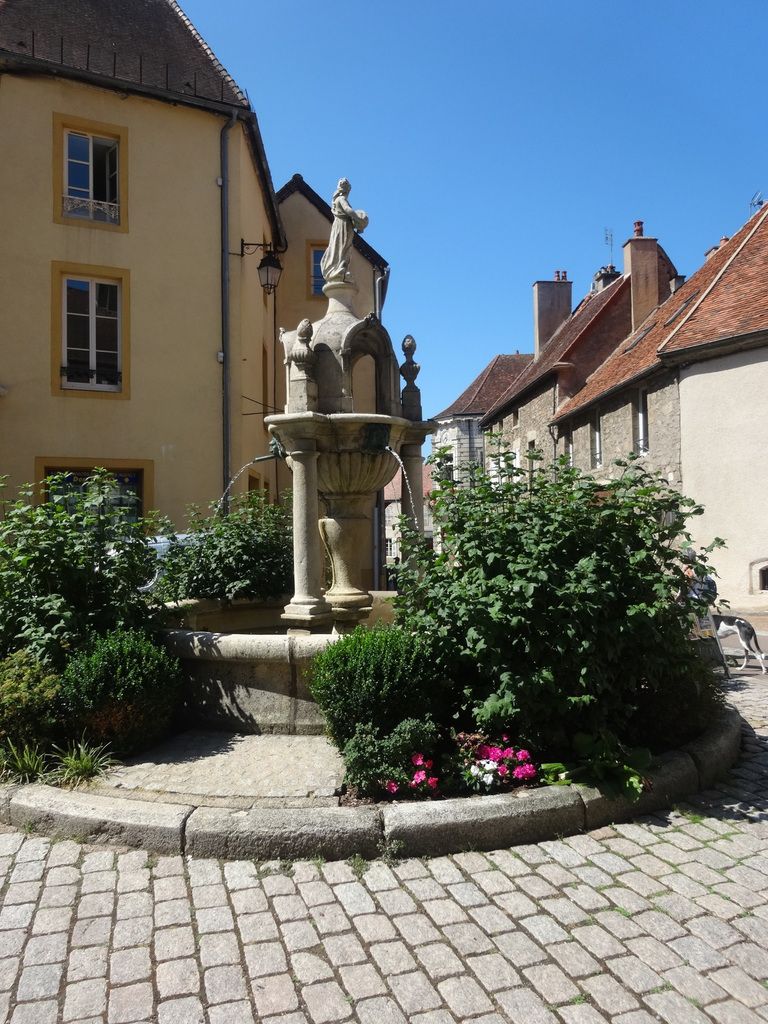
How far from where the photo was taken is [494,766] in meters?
3.83

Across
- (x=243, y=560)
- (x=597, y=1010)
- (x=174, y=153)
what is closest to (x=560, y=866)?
(x=597, y=1010)

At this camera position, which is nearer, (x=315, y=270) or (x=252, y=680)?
(x=252, y=680)

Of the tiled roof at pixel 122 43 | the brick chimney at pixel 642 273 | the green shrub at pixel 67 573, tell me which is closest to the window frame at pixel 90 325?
the tiled roof at pixel 122 43

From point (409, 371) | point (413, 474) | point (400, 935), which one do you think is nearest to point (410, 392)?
point (409, 371)

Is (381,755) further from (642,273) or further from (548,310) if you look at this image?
(548,310)

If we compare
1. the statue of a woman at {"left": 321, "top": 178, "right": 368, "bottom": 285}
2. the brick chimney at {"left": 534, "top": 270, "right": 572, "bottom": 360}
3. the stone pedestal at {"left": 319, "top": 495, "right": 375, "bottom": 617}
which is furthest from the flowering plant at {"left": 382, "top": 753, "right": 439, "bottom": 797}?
the brick chimney at {"left": 534, "top": 270, "right": 572, "bottom": 360}

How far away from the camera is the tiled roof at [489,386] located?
38.3 meters

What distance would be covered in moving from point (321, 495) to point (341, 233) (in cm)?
237

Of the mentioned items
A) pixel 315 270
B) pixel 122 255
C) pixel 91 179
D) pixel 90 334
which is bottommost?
pixel 90 334

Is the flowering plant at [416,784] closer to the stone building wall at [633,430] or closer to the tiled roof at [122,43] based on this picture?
the stone building wall at [633,430]

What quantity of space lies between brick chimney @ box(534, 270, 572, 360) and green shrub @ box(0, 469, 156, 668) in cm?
2918

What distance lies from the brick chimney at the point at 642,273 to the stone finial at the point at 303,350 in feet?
66.5

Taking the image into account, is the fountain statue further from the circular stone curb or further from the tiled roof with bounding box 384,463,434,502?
the circular stone curb

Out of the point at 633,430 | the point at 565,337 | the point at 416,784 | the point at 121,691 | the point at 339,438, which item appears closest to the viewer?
the point at 416,784
